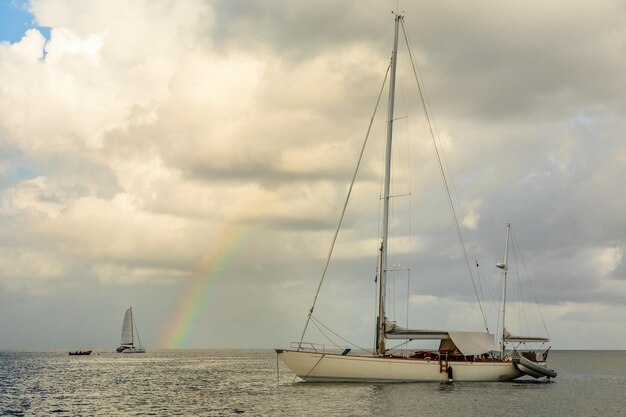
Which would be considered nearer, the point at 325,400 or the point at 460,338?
the point at 325,400

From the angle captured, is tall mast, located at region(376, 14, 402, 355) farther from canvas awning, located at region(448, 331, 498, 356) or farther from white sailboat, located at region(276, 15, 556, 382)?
canvas awning, located at region(448, 331, 498, 356)

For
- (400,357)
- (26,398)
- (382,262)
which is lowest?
(26,398)

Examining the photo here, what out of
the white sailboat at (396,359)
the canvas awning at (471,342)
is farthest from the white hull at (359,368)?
the canvas awning at (471,342)

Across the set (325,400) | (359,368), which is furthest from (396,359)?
(325,400)

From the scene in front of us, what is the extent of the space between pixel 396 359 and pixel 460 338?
10444 millimetres

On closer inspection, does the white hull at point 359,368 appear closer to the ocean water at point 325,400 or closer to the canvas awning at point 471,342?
the ocean water at point 325,400

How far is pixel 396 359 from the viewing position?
6500 centimetres

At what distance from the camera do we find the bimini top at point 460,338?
231ft

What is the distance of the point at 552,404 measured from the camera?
62531mm

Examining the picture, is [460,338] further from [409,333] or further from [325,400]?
[325,400]

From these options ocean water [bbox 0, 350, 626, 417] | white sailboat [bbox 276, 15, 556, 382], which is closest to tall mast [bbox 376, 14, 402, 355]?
white sailboat [bbox 276, 15, 556, 382]

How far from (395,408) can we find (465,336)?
20524 mm

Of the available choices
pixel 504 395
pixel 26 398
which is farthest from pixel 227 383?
pixel 504 395

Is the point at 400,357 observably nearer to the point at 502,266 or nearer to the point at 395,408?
the point at 395,408
